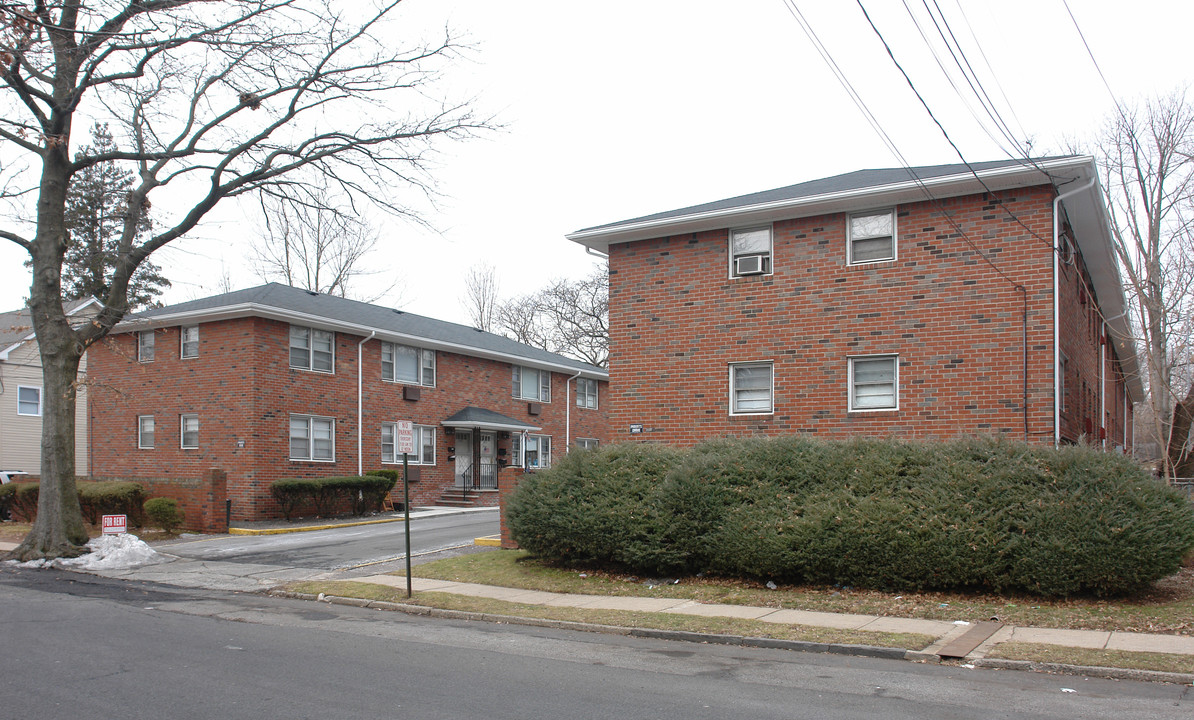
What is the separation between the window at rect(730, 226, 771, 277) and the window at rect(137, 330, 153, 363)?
1903cm

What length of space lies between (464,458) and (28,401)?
17.9m

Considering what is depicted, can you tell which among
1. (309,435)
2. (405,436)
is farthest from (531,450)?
(405,436)

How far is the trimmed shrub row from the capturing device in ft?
80.9

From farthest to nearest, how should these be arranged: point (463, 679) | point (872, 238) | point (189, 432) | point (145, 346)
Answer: point (145, 346) → point (189, 432) → point (872, 238) → point (463, 679)

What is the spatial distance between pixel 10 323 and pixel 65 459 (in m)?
25.2

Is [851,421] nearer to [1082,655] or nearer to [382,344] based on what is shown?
[1082,655]

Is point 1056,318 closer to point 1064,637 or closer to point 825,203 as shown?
point 825,203

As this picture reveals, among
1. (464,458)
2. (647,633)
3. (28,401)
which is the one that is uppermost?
(28,401)

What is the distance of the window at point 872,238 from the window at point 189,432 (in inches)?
751

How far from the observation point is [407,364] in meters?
30.4

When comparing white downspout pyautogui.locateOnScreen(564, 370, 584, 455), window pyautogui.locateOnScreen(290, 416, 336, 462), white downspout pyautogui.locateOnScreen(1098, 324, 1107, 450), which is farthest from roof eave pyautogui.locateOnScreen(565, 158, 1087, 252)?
white downspout pyautogui.locateOnScreen(564, 370, 584, 455)

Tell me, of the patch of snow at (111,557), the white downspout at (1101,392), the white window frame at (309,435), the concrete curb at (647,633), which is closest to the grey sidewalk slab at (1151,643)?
the concrete curb at (647,633)

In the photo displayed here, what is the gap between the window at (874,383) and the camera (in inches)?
637

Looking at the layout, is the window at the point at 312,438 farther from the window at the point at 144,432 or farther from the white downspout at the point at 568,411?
the white downspout at the point at 568,411
